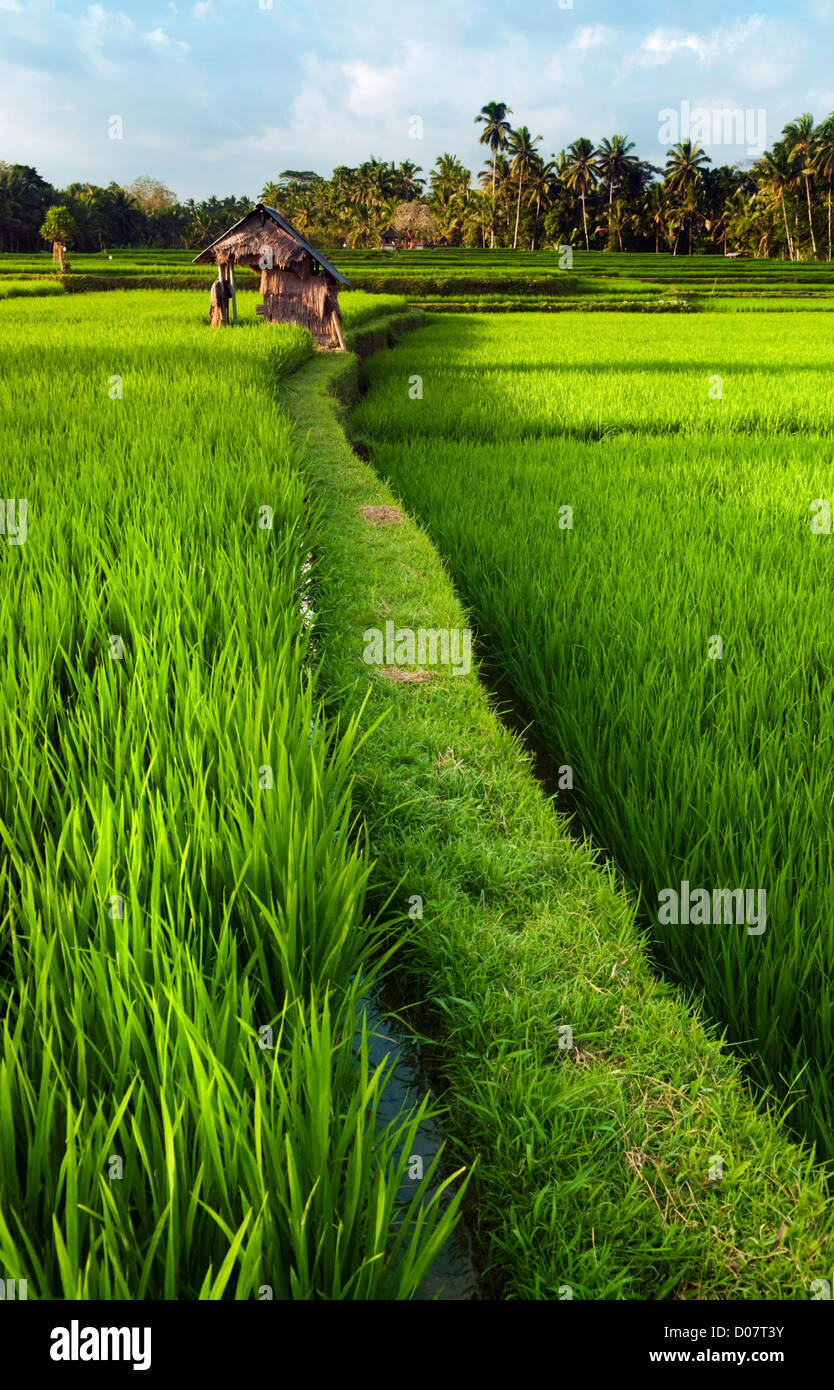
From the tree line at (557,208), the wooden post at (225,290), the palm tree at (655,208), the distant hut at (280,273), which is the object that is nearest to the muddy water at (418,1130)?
the distant hut at (280,273)

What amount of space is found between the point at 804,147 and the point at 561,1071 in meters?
51.2

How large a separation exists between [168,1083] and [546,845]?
1.09m

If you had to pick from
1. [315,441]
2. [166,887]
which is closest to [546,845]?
[166,887]

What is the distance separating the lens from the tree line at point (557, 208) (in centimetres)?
4047

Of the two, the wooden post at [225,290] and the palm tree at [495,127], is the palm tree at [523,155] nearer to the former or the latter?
the palm tree at [495,127]

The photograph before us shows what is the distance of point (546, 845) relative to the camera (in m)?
A: 1.77

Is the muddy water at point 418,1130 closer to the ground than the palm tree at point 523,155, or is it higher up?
closer to the ground

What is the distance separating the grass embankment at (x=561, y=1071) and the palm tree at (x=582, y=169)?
50.7m

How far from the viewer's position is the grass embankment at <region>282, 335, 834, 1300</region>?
991mm

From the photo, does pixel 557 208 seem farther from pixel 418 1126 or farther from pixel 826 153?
pixel 418 1126

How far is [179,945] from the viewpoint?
0.96 metres

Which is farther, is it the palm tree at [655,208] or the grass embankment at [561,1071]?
the palm tree at [655,208]

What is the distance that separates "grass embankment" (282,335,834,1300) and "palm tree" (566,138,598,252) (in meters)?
50.7
